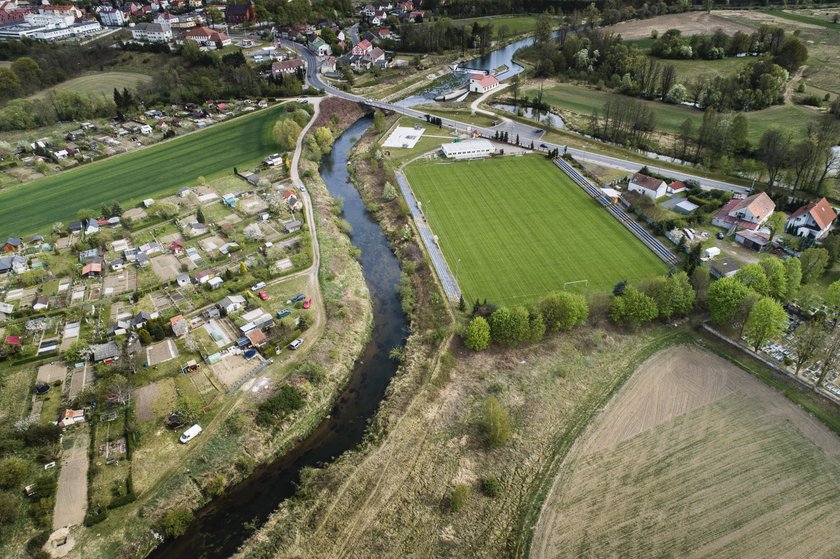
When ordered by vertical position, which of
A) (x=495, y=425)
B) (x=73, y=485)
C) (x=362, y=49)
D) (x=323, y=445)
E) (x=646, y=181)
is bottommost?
(x=323, y=445)

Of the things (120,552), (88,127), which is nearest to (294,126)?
(88,127)

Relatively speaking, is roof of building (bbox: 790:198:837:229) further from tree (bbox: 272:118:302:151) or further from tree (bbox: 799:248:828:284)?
tree (bbox: 272:118:302:151)

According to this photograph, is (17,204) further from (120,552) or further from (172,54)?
(172,54)

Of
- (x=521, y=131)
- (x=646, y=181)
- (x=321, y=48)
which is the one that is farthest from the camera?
(x=321, y=48)

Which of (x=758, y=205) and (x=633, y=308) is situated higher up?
(x=758, y=205)

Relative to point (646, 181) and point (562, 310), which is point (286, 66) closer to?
point (646, 181)

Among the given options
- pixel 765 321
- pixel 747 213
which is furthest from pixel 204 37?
pixel 765 321

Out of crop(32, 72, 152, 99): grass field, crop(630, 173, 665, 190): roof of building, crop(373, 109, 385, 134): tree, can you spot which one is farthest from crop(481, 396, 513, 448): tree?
crop(32, 72, 152, 99): grass field
